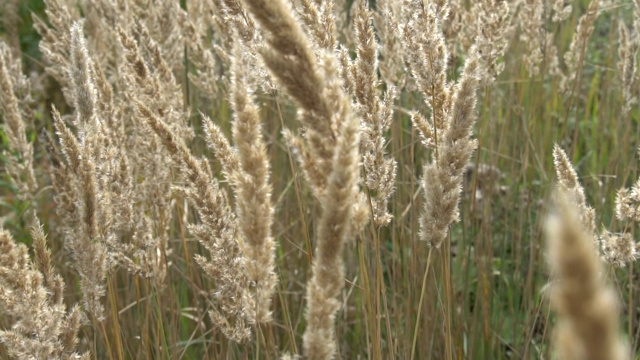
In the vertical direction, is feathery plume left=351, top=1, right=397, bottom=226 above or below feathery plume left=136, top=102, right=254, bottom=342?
above

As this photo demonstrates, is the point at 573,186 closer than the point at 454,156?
No

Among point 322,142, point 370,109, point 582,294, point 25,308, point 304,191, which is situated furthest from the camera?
point 304,191

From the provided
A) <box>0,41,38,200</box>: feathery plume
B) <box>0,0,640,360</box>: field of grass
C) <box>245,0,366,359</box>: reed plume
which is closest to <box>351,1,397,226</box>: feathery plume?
<box>0,0,640,360</box>: field of grass

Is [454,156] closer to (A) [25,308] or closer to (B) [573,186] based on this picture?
(B) [573,186]

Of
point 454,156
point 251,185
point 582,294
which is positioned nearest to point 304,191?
point 454,156

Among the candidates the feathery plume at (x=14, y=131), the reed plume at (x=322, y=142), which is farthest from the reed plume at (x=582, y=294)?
the feathery plume at (x=14, y=131)

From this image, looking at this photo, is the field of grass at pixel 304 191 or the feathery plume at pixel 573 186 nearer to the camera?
the field of grass at pixel 304 191

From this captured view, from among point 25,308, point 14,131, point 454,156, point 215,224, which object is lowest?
point 25,308

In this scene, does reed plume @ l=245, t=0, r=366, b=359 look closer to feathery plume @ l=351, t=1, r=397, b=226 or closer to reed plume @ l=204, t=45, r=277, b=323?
reed plume @ l=204, t=45, r=277, b=323

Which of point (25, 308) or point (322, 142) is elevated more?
point (322, 142)

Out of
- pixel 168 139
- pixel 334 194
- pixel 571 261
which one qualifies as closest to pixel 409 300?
pixel 168 139

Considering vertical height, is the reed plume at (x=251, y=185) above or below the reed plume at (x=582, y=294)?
above

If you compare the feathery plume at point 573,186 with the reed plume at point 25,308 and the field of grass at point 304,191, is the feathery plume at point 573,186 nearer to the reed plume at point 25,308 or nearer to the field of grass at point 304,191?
the field of grass at point 304,191

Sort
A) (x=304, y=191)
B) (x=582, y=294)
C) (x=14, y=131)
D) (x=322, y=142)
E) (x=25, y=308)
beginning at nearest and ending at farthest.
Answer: (x=582, y=294), (x=322, y=142), (x=25, y=308), (x=14, y=131), (x=304, y=191)
